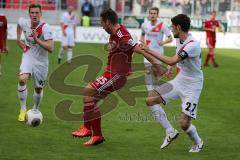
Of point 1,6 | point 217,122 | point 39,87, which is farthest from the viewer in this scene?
A: point 1,6

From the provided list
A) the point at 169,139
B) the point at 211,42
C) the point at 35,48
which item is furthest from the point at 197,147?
the point at 211,42

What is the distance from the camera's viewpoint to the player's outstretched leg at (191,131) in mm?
9609

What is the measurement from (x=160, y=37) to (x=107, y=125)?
19.5ft

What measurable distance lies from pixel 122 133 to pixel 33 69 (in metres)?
2.13

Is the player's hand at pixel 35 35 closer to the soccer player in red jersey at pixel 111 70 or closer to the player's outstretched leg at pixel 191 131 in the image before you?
the soccer player in red jersey at pixel 111 70

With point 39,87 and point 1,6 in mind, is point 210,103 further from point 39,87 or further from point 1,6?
point 1,6

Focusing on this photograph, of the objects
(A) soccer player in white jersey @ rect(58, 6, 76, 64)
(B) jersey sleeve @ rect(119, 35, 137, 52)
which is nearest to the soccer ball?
(B) jersey sleeve @ rect(119, 35, 137, 52)

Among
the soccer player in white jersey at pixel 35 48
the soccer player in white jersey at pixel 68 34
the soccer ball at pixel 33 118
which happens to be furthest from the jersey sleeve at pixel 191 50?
the soccer player in white jersey at pixel 68 34

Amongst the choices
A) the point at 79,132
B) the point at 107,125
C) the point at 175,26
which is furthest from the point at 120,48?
the point at 107,125

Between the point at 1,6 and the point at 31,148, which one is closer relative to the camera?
the point at 31,148

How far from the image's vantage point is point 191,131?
966cm

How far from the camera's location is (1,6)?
1646 inches

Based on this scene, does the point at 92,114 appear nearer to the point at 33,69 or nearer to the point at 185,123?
the point at 185,123

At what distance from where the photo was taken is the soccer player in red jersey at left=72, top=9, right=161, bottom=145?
9883mm
